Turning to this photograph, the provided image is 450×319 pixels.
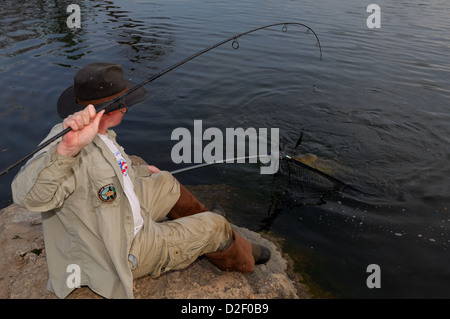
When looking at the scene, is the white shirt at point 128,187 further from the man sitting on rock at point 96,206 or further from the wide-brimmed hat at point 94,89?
the wide-brimmed hat at point 94,89

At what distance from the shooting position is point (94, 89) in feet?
9.11

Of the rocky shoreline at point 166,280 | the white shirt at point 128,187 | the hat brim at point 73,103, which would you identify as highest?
the hat brim at point 73,103

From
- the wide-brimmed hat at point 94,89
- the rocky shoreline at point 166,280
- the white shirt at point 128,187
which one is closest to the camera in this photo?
the wide-brimmed hat at point 94,89

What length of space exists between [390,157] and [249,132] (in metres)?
2.85

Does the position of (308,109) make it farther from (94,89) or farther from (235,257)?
(94,89)

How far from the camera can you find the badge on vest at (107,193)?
2637mm

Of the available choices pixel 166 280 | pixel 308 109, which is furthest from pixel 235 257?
pixel 308 109

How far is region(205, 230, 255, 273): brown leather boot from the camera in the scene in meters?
3.43

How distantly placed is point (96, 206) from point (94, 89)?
91 centimetres

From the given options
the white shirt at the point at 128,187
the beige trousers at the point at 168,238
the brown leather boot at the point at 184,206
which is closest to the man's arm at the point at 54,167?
the white shirt at the point at 128,187

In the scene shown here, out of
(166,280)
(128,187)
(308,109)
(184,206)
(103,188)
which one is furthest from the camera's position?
(308,109)

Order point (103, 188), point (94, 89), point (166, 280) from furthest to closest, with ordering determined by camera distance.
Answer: point (166, 280) < point (94, 89) < point (103, 188)

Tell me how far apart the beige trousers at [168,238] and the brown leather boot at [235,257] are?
0.23 feet
